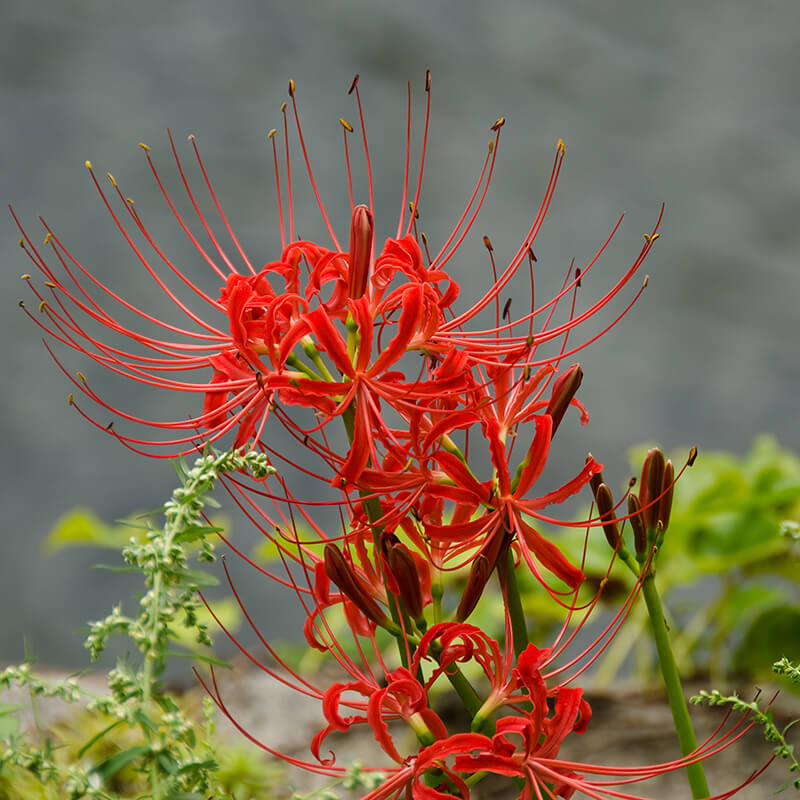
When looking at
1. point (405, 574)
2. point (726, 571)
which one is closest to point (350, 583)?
point (405, 574)

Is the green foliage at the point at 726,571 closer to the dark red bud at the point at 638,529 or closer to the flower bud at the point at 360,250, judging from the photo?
the dark red bud at the point at 638,529

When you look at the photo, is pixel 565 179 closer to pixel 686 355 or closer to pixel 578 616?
pixel 686 355

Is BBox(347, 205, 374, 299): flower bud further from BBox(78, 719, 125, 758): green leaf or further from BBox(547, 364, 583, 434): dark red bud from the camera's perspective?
BBox(78, 719, 125, 758): green leaf

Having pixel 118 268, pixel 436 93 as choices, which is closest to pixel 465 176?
pixel 436 93

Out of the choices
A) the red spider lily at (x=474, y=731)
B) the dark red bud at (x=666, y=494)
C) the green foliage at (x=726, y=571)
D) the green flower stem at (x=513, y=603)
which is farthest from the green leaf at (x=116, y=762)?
the green foliage at (x=726, y=571)

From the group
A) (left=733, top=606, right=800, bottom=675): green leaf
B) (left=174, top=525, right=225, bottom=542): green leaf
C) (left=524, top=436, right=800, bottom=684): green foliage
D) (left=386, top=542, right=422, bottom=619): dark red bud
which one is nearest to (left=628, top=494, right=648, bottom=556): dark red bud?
(left=386, top=542, right=422, bottom=619): dark red bud

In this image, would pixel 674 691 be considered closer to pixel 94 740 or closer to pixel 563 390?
pixel 563 390
